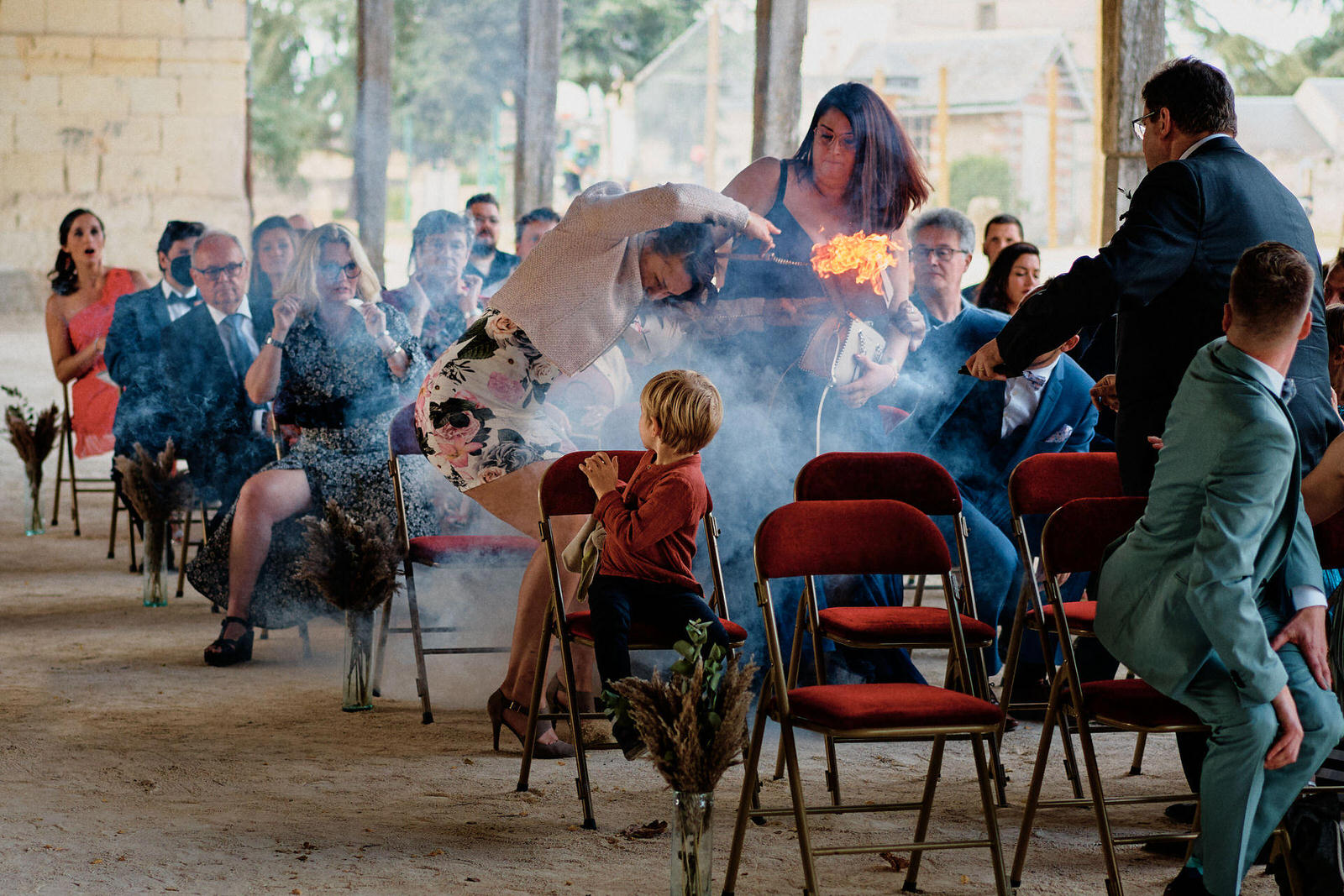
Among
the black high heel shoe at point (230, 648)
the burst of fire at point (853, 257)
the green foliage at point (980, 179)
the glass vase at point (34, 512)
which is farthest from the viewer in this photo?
the green foliage at point (980, 179)

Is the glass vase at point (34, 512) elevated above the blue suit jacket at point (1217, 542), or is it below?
below

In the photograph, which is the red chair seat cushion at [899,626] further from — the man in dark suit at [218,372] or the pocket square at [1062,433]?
the man in dark suit at [218,372]

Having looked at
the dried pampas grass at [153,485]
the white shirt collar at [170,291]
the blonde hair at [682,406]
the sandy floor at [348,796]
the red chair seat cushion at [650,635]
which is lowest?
the sandy floor at [348,796]

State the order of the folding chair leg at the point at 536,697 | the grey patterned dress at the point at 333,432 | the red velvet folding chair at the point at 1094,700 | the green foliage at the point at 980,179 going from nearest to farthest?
1. the red velvet folding chair at the point at 1094,700
2. the folding chair leg at the point at 536,697
3. the grey patterned dress at the point at 333,432
4. the green foliage at the point at 980,179

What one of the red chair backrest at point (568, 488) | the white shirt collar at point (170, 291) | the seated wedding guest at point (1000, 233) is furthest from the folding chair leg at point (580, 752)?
the white shirt collar at point (170, 291)

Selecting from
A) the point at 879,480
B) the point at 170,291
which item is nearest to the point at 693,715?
the point at 879,480

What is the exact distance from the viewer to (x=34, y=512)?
31.5ft

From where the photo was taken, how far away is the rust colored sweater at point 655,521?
4.04 m

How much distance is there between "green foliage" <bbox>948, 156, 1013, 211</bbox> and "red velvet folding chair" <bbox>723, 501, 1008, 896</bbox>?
25.1 metres

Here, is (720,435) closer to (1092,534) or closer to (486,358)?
(486,358)

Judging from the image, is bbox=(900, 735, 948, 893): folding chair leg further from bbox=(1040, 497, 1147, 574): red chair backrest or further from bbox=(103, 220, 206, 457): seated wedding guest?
bbox=(103, 220, 206, 457): seated wedding guest

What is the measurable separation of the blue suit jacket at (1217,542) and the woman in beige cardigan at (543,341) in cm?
173

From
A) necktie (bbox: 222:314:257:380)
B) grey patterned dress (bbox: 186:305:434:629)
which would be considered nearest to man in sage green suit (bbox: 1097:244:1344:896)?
grey patterned dress (bbox: 186:305:434:629)

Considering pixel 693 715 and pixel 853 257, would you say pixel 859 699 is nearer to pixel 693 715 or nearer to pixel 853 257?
pixel 693 715
